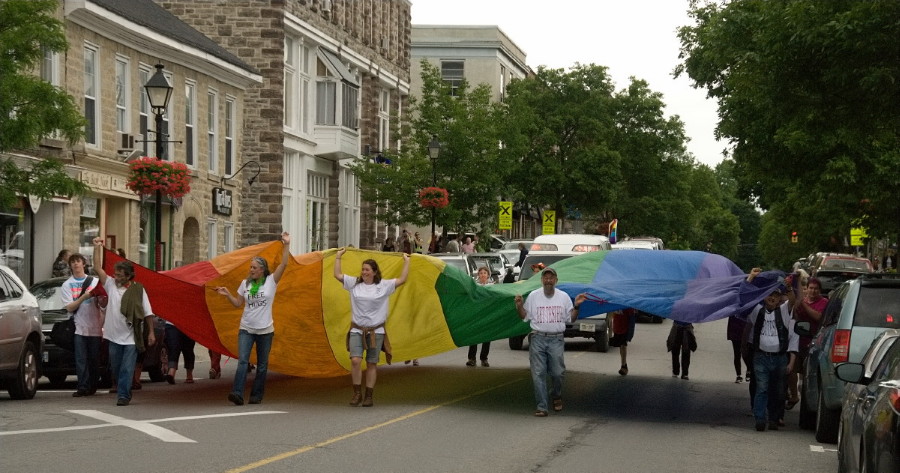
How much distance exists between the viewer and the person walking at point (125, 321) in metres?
16.8

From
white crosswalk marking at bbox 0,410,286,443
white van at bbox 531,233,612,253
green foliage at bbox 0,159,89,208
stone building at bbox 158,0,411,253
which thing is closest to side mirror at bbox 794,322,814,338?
white crosswalk marking at bbox 0,410,286,443

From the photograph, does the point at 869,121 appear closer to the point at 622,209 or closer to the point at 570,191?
the point at 570,191

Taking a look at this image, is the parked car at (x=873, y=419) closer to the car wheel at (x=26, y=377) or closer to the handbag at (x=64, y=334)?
the car wheel at (x=26, y=377)

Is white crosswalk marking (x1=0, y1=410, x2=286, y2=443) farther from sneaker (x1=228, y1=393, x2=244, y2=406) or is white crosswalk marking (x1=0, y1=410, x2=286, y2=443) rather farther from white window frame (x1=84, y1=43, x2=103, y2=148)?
white window frame (x1=84, y1=43, x2=103, y2=148)

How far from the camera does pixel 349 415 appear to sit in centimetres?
1606

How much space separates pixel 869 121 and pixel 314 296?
9.08 m

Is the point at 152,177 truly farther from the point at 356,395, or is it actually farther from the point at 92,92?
the point at 356,395

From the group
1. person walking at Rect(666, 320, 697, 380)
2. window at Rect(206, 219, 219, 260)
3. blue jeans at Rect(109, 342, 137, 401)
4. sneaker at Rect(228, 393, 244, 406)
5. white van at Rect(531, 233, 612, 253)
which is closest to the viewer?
blue jeans at Rect(109, 342, 137, 401)

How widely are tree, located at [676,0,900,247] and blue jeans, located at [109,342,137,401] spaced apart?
1019cm

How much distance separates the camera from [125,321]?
55.6 ft

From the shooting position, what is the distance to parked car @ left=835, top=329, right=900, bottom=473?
7.24 m

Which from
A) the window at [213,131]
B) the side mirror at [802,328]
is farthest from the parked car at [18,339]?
the window at [213,131]

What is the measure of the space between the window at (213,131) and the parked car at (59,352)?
1949 cm

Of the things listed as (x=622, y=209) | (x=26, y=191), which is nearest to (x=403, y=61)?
(x=622, y=209)
